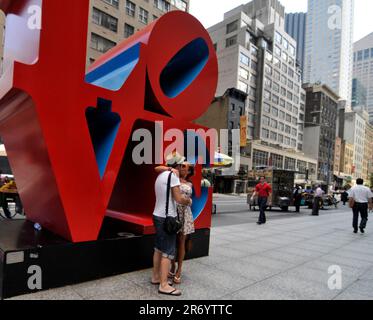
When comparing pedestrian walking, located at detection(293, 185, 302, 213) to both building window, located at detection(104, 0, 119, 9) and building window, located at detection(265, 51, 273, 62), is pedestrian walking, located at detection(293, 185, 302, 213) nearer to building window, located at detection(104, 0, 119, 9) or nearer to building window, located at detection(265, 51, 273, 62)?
building window, located at detection(104, 0, 119, 9)

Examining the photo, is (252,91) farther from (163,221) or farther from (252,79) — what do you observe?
(163,221)

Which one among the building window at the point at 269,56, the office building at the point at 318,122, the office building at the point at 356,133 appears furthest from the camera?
the office building at the point at 356,133

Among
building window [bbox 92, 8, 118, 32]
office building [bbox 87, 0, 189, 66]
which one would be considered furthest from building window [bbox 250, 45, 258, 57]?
building window [bbox 92, 8, 118, 32]

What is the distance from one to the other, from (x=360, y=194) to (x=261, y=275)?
270 inches

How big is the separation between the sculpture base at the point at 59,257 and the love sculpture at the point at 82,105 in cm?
25

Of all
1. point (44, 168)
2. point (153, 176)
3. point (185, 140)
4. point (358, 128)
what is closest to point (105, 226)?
point (153, 176)

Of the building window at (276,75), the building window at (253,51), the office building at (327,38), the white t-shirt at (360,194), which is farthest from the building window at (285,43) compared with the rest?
the white t-shirt at (360,194)

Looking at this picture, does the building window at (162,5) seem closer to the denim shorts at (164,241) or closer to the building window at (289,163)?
the building window at (289,163)

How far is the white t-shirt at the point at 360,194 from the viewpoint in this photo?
1054 cm

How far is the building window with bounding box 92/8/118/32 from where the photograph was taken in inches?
1383

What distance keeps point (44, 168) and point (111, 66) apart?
2538 millimetres

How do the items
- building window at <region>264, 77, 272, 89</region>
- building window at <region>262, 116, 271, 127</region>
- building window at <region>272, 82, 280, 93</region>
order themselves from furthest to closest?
building window at <region>272, 82, 280, 93</region> → building window at <region>264, 77, 272, 89</region> → building window at <region>262, 116, 271, 127</region>

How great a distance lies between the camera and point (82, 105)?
4535 millimetres

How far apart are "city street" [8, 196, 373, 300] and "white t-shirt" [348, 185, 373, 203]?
1946 millimetres
